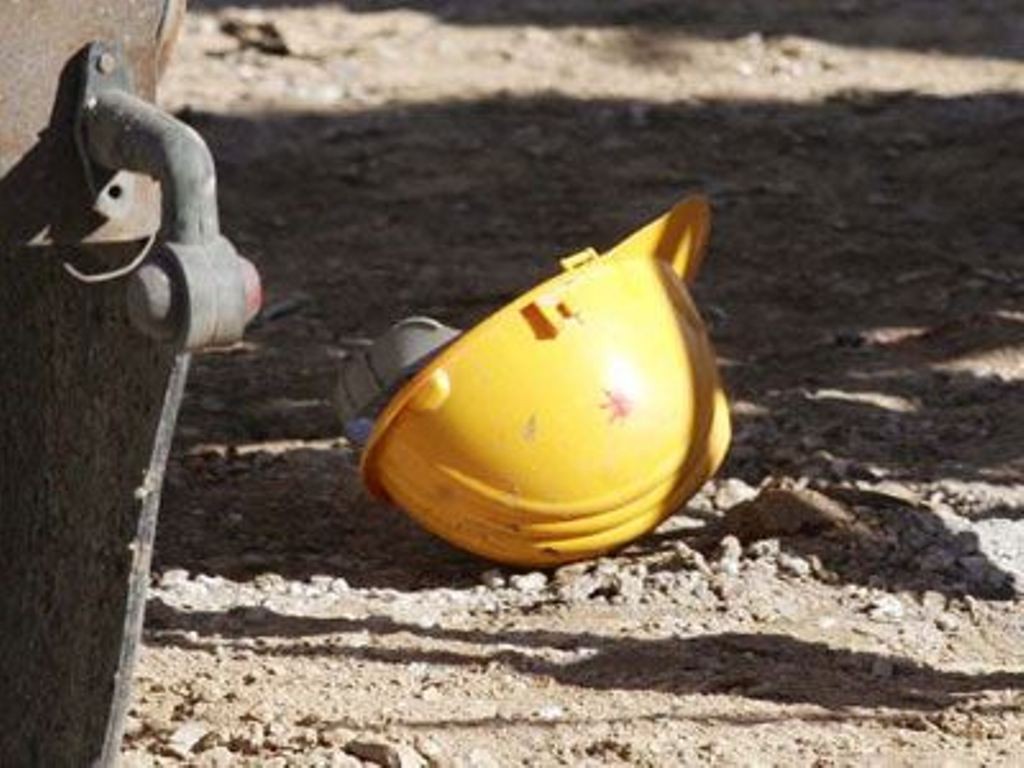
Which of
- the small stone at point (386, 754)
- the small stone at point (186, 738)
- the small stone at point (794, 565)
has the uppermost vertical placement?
the small stone at point (386, 754)

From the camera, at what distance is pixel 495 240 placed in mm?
6949

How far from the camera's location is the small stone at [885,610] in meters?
4.68

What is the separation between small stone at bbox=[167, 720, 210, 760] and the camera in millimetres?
4109

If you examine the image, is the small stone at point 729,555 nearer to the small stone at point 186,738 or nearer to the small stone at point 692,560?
the small stone at point 692,560

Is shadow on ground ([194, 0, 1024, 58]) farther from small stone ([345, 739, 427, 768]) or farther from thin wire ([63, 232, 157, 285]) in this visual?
thin wire ([63, 232, 157, 285])

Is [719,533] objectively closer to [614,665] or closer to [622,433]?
[622,433]

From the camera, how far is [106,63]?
3.14 m

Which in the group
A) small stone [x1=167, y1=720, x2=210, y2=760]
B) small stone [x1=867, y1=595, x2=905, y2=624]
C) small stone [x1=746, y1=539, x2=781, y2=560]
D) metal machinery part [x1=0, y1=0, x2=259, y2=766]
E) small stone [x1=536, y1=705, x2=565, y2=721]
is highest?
metal machinery part [x1=0, y1=0, x2=259, y2=766]

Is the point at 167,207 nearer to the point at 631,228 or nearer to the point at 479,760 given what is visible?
the point at 479,760

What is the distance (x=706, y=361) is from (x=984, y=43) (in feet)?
11.5

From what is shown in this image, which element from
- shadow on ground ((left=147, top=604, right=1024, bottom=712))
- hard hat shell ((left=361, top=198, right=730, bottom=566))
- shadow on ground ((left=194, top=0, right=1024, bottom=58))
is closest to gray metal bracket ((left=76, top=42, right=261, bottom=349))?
shadow on ground ((left=147, top=604, right=1024, bottom=712))

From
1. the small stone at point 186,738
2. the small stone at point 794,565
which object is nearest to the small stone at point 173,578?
the small stone at point 186,738

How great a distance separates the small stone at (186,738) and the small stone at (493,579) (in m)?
0.83

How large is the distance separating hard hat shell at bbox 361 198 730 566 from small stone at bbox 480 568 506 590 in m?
0.03
